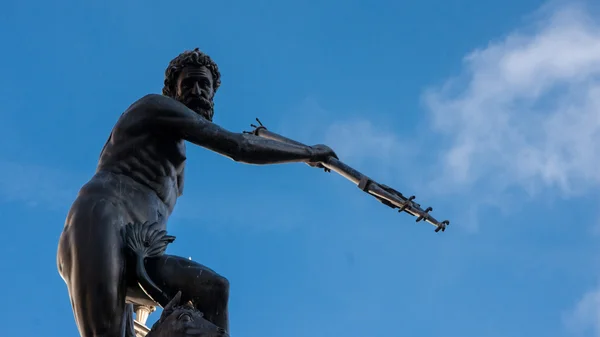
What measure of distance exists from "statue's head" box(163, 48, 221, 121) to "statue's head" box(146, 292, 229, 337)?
2592 millimetres

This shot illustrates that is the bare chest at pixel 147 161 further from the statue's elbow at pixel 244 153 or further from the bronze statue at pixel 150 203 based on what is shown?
the statue's elbow at pixel 244 153

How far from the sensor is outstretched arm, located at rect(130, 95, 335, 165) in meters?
9.28

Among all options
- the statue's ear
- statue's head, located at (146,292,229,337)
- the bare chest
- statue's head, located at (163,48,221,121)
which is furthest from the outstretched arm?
statue's head, located at (146,292,229,337)

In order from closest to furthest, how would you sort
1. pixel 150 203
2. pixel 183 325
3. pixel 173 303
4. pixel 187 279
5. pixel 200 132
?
pixel 183 325 < pixel 173 303 < pixel 187 279 < pixel 150 203 < pixel 200 132

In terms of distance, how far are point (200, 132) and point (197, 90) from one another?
3.10 feet

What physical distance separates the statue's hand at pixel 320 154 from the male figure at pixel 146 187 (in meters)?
0.01

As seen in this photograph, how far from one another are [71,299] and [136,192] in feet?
3.86

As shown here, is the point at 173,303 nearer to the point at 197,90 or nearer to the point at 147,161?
the point at 147,161

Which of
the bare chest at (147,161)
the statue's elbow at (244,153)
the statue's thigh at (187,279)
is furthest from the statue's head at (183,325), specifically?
the statue's elbow at (244,153)

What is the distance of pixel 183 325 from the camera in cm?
777

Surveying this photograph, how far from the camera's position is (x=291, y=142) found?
396 inches

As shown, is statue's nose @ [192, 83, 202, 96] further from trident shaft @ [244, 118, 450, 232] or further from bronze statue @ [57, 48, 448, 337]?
trident shaft @ [244, 118, 450, 232]

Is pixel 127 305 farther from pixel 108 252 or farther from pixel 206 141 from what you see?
pixel 206 141

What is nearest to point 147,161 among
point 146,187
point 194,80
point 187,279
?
point 146,187
